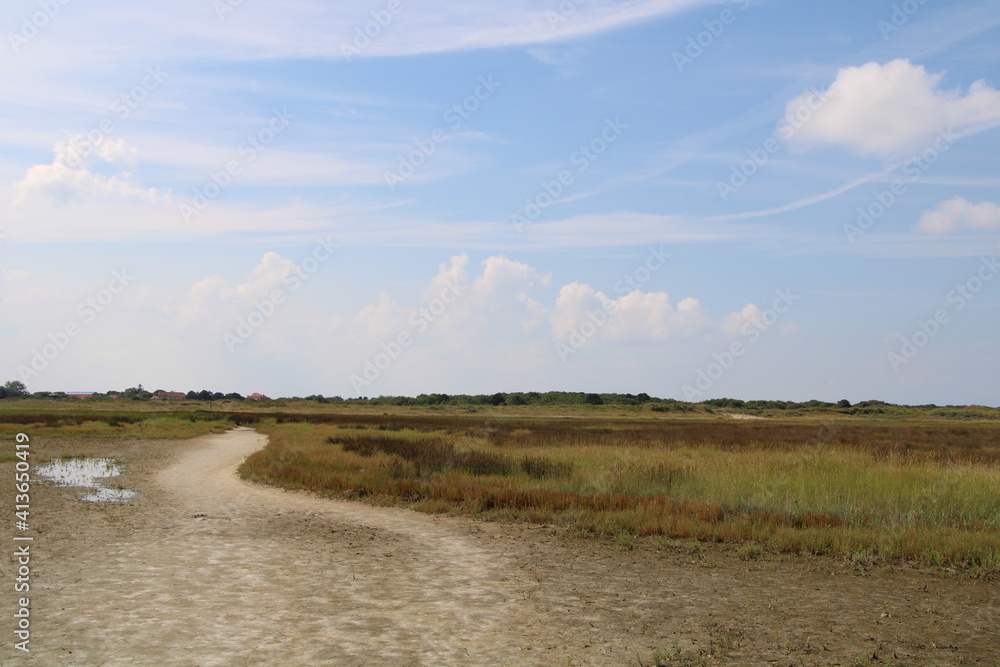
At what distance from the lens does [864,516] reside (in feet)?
46.4

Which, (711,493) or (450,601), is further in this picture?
(711,493)

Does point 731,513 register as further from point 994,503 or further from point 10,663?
point 10,663

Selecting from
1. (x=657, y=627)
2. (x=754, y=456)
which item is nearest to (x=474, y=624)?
(x=657, y=627)

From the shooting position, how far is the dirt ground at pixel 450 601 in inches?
277

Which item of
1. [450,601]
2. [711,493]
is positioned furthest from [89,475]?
[450,601]

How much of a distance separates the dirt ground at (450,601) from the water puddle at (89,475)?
3508 millimetres

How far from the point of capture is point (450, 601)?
8891 mm

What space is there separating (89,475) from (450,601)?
723 inches

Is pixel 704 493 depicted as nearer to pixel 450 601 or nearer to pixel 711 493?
pixel 711 493

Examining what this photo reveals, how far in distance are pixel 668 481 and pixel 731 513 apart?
4.31 m

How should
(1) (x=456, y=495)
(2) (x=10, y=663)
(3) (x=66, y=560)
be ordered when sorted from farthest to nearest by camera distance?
(1) (x=456, y=495) < (3) (x=66, y=560) < (2) (x=10, y=663)

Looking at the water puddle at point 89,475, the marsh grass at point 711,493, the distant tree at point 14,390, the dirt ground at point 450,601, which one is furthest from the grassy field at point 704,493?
the distant tree at point 14,390

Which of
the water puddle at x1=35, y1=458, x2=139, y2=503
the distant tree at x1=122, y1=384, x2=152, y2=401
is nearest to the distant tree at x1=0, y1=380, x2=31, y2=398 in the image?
the distant tree at x1=122, y1=384, x2=152, y2=401

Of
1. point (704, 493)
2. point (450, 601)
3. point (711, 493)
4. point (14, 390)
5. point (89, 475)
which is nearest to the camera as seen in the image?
point (450, 601)
